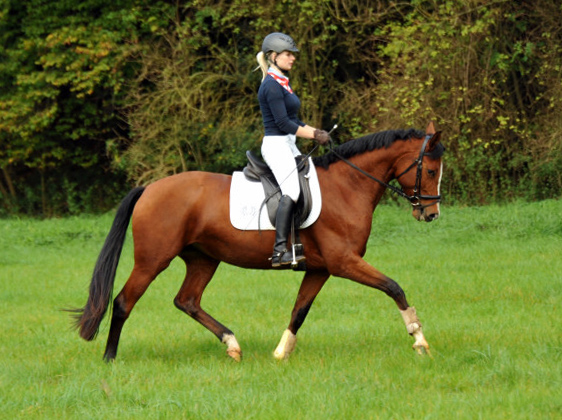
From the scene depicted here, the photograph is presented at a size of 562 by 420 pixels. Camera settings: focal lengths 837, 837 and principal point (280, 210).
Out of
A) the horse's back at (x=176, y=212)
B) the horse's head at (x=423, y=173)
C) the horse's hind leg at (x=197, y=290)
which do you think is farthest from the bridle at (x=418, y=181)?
the horse's hind leg at (x=197, y=290)

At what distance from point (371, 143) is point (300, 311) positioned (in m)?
1.74

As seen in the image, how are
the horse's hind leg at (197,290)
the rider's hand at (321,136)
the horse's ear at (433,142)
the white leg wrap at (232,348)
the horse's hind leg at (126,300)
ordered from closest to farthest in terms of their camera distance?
the rider's hand at (321,136) < the horse's ear at (433,142) < the white leg wrap at (232,348) < the horse's hind leg at (126,300) < the horse's hind leg at (197,290)

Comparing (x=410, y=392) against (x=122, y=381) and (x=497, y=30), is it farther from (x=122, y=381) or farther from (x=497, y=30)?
(x=497, y=30)

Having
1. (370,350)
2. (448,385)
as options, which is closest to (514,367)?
(448,385)

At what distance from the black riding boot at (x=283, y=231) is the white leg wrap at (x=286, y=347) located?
0.76m

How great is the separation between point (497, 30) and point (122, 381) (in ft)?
53.8

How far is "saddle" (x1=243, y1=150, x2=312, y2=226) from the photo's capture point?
25.3ft

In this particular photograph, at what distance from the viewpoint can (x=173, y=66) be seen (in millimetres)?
24672

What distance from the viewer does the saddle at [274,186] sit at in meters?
7.72

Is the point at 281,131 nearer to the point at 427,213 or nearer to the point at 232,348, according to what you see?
the point at 427,213

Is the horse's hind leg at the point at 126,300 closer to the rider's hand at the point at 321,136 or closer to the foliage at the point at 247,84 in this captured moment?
the rider's hand at the point at 321,136

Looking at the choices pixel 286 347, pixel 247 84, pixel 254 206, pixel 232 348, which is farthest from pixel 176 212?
pixel 247 84

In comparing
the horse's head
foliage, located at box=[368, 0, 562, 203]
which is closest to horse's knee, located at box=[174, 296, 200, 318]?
the horse's head

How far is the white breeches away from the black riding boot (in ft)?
0.27
